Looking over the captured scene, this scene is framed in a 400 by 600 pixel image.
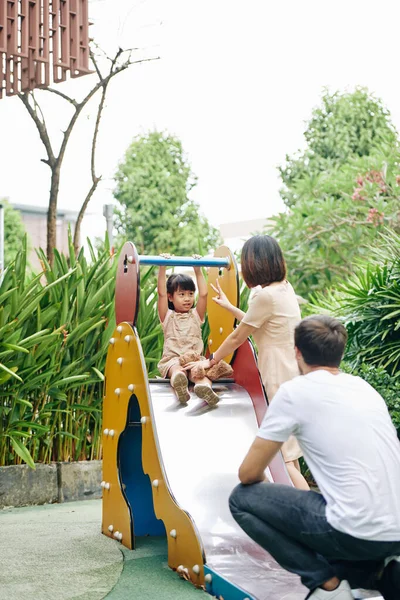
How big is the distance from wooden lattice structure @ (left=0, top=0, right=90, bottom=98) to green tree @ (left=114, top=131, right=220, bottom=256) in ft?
99.9

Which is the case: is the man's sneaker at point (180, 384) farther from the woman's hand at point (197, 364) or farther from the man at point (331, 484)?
the man at point (331, 484)

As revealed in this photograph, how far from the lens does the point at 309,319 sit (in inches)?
115

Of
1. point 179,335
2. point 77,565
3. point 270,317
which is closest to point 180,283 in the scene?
point 179,335

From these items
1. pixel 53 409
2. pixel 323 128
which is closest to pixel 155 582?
pixel 53 409

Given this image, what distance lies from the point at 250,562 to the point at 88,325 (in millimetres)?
2773

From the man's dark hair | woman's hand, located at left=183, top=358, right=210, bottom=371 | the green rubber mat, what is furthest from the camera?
woman's hand, located at left=183, top=358, right=210, bottom=371

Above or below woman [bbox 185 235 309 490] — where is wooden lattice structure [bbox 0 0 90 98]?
above

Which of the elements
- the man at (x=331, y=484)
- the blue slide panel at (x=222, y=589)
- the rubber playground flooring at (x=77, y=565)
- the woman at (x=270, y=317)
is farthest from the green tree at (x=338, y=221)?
the man at (x=331, y=484)

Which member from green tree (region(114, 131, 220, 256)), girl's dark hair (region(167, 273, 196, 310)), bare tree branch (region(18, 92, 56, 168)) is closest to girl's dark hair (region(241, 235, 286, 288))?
girl's dark hair (region(167, 273, 196, 310))

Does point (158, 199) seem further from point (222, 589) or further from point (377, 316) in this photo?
point (222, 589)

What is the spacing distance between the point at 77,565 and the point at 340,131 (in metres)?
27.2

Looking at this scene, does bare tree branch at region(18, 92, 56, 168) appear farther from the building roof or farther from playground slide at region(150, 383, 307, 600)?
the building roof

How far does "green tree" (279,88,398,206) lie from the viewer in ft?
95.3

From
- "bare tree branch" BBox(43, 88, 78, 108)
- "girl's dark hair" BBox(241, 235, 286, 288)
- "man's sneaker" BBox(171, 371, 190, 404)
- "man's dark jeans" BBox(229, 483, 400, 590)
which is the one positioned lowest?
"man's dark jeans" BBox(229, 483, 400, 590)
